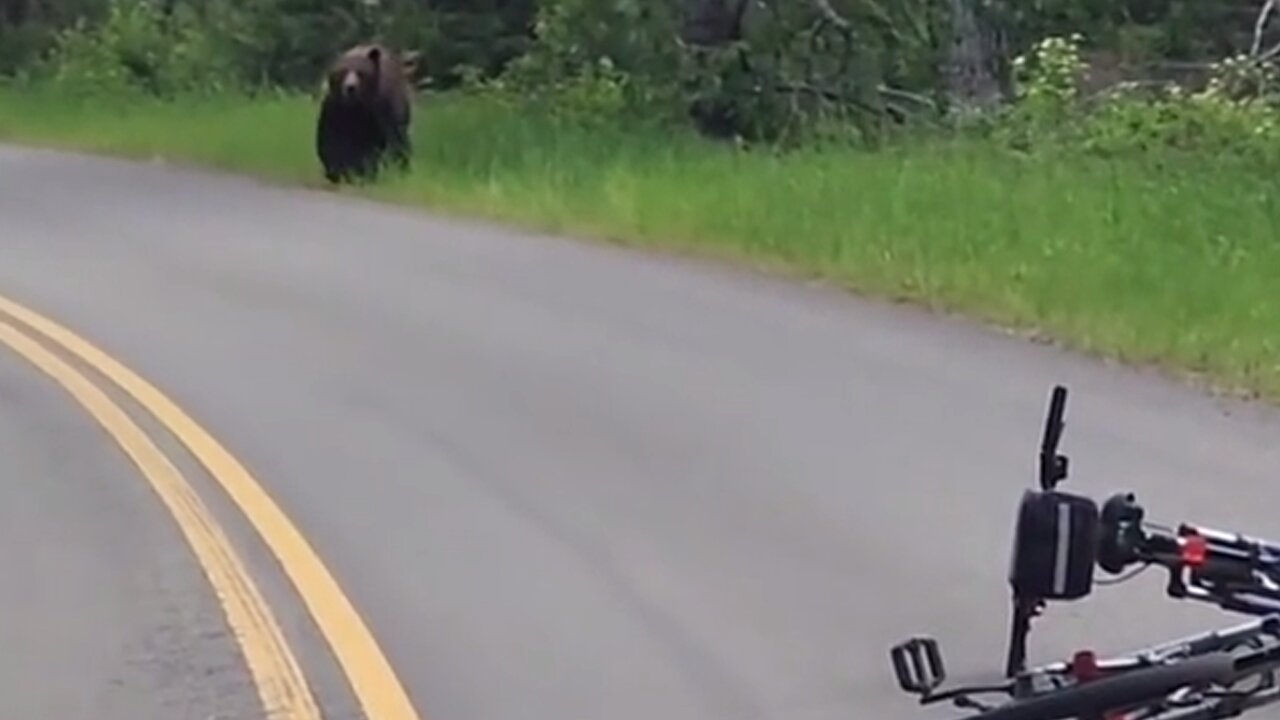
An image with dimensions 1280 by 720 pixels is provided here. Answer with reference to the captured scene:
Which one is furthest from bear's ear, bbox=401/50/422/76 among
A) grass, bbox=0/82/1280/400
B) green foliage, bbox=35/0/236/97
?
green foliage, bbox=35/0/236/97

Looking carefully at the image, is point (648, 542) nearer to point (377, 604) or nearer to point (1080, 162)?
point (377, 604)

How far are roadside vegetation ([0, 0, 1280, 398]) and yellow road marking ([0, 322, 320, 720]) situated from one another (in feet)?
13.7

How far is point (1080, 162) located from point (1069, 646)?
12.6 metres

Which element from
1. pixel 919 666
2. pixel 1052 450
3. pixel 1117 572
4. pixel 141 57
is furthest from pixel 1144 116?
pixel 141 57

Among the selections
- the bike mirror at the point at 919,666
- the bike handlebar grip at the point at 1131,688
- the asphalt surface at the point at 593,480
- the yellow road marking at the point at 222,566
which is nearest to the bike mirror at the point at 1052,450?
the bike handlebar grip at the point at 1131,688

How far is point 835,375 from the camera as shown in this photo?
455 inches

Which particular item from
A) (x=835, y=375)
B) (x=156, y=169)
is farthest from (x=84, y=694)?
(x=156, y=169)

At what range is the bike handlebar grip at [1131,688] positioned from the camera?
475cm

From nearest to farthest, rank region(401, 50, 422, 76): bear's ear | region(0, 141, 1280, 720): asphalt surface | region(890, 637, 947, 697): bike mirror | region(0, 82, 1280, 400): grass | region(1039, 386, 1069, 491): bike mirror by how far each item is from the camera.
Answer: region(1039, 386, 1069, 491): bike mirror < region(890, 637, 947, 697): bike mirror < region(0, 141, 1280, 720): asphalt surface < region(0, 82, 1280, 400): grass < region(401, 50, 422, 76): bear's ear

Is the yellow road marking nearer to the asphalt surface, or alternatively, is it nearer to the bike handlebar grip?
the asphalt surface

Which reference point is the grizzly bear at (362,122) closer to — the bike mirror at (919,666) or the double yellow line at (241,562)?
the double yellow line at (241,562)

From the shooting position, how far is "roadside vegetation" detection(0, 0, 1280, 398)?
1394 centimetres

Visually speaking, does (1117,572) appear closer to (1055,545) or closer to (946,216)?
(1055,545)

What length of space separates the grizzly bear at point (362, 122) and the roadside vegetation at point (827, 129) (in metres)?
0.33
